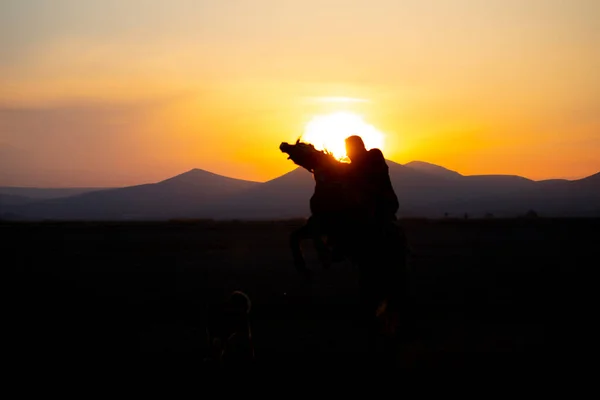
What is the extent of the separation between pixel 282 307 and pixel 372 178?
1007cm

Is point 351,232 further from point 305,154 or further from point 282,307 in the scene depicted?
point 282,307

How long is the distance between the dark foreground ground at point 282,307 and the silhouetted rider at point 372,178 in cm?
121

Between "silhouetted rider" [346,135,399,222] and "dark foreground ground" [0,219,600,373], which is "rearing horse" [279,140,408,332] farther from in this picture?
"dark foreground ground" [0,219,600,373]

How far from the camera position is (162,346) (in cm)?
1404

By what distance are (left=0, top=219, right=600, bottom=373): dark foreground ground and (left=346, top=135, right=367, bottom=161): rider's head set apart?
175 cm

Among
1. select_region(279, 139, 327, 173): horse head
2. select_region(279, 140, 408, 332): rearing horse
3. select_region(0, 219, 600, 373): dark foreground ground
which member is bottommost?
select_region(0, 219, 600, 373): dark foreground ground

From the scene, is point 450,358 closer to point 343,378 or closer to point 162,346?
point 343,378

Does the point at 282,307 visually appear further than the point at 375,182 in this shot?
Yes

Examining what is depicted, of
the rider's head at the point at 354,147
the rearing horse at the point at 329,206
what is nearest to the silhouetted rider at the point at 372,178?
Answer: the rider's head at the point at 354,147

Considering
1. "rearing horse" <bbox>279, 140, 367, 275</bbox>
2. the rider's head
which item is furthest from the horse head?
the rider's head

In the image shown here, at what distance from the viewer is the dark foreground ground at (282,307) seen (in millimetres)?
12844

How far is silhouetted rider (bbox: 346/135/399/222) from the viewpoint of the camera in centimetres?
934

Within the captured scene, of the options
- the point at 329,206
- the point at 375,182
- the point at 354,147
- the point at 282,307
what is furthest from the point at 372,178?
the point at 282,307

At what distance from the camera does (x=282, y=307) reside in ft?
62.8
